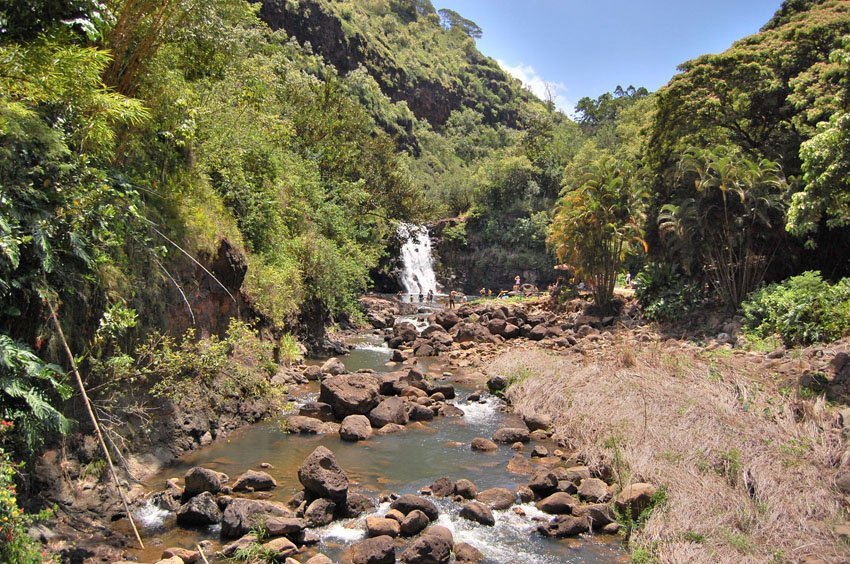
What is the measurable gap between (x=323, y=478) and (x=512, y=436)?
520 centimetres

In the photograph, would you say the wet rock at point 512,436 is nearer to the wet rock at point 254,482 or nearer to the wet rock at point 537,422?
the wet rock at point 537,422

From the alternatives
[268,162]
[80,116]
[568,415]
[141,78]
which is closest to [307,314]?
[268,162]

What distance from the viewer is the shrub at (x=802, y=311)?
16.7 metres

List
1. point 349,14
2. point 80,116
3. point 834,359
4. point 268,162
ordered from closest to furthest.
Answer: point 80,116 < point 834,359 < point 268,162 < point 349,14

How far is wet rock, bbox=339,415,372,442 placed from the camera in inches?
494

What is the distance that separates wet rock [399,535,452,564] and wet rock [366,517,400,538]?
561 mm

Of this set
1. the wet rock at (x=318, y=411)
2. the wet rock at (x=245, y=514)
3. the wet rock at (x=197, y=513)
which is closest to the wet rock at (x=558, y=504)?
the wet rock at (x=245, y=514)

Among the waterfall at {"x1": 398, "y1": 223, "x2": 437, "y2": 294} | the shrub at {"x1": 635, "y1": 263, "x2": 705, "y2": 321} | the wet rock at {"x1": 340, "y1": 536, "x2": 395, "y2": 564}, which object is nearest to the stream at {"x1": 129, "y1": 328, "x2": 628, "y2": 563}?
the wet rock at {"x1": 340, "y1": 536, "x2": 395, "y2": 564}

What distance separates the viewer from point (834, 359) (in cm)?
1404

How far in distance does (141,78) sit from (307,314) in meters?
11.9

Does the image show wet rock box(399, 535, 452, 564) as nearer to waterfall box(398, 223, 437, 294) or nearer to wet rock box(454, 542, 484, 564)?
wet rock box(454, 542, 484, 564)

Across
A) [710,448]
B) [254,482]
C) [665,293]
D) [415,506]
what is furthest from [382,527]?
[665,293]

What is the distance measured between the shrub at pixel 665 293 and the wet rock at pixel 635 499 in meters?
17.7

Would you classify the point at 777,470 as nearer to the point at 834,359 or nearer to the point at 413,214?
the point at 834,359
